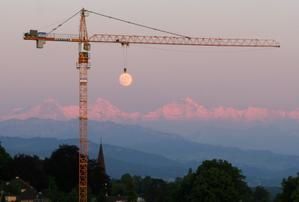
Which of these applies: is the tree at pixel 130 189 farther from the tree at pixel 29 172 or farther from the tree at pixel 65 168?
the tree at pixel 29 172

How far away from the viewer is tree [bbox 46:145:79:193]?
4710 inches

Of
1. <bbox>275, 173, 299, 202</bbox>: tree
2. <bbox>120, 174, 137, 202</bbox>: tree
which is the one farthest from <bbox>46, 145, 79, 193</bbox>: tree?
<bbox>275, 173, 299, 202</bbox>: tree

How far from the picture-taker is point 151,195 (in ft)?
547

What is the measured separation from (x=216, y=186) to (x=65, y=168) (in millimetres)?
32088

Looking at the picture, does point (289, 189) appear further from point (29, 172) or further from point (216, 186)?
point (29, 172)

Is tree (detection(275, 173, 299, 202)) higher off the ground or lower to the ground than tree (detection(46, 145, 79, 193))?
lower

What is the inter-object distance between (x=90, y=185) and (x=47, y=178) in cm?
649

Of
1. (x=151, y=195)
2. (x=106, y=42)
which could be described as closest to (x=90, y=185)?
(x=106, y=42)

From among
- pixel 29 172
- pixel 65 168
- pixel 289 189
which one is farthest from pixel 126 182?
pixel 289 189

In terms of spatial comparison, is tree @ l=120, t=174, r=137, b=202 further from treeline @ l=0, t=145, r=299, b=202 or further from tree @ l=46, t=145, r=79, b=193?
tree @ l=46, t=145, r=79, b=193

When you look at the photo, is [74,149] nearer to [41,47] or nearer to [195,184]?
[41,47]

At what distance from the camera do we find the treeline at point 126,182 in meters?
94.8

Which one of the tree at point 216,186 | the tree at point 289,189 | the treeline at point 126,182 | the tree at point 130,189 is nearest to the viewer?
the tree at point 289,189

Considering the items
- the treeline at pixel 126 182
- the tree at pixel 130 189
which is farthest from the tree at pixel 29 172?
the tree at pixel 130 189
